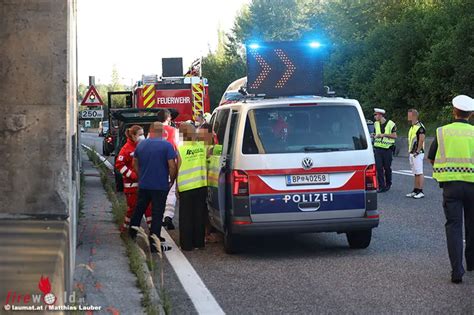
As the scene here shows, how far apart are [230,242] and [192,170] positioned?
3.88 feet

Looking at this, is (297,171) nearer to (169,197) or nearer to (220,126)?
(220,126)

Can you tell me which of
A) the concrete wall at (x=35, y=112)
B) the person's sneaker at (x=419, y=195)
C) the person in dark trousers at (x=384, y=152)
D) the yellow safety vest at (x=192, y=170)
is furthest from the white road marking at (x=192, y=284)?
the person in dark trousers at (x=384, y=152)

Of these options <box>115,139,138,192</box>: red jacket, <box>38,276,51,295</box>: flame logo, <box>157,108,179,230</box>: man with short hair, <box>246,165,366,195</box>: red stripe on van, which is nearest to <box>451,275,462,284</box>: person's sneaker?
<box>246,165,366,195</box>: red stripe on van

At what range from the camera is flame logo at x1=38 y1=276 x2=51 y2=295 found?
16.9 ft

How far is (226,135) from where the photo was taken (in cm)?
1108

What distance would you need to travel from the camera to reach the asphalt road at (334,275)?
7660 mm

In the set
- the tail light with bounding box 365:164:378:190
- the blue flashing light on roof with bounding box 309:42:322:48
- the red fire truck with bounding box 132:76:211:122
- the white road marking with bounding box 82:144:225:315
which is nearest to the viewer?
the white road marking with bounding box 82:144:225:315

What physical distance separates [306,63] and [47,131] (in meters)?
5.49

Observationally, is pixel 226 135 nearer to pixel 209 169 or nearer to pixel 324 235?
pixel 209 169

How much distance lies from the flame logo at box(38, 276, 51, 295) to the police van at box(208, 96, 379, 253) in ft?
16.5

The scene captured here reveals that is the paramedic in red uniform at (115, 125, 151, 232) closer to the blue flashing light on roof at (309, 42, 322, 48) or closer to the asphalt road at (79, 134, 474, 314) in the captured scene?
the asphalt road at (79, 134, 474, 314)

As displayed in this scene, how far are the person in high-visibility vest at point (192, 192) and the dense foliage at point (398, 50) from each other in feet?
91.5

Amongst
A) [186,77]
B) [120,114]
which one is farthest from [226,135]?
[186,77]

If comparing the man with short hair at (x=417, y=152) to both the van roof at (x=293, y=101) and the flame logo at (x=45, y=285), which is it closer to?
the van roof at (x=293, y=101)
